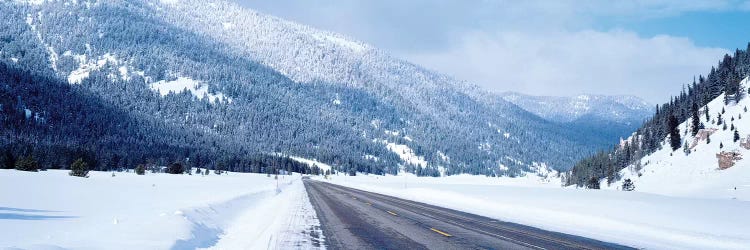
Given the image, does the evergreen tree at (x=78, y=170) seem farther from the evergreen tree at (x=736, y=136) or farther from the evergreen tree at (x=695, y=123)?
the evergreen tree at (x=695, y=123)

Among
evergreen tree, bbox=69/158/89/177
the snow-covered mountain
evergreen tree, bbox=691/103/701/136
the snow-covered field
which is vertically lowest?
the snow-covered field

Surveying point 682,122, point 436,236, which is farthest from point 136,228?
point 682,122

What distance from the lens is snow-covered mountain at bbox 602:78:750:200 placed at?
7056 cm

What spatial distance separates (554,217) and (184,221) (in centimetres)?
1805

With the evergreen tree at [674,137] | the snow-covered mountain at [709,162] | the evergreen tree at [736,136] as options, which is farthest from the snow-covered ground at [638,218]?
the evergreen tree at [674,137]

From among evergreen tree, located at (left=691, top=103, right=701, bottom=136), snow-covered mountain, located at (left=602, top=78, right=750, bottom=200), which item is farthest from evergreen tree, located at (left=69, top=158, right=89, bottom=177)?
evergreen tree, located at (left=691, top=103, right=701, bottom=136)

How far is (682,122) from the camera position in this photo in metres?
107

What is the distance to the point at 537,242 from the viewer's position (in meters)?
13.4

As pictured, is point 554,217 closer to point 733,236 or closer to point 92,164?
point 733,236

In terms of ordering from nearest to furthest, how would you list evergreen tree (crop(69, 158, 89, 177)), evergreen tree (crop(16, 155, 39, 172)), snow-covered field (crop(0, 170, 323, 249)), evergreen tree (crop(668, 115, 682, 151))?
snow-covered field (crop(0, 170, 323, 249)) < evergreen tree (crop(69, 158, 89, 177)) < evergreen tree (crop(16, 155, 39, 172)) < evergreen tree (crop(668, 115, 682, 151))

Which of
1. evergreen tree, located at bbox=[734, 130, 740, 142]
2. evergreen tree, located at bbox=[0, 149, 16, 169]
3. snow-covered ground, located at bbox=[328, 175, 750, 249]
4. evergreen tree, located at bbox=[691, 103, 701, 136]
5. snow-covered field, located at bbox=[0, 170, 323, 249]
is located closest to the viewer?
snow-covered field, located at bbox=[0, 170, 323, 249]

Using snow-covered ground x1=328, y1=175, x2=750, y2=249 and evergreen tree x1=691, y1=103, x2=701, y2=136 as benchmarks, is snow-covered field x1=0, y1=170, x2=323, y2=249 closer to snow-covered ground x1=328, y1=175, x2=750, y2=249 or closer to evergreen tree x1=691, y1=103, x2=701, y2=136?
snow-covered ground x1=328, y1=175, x2=750, y2=249

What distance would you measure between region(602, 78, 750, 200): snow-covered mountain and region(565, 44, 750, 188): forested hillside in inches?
16.0

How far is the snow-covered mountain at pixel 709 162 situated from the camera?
70.6m
